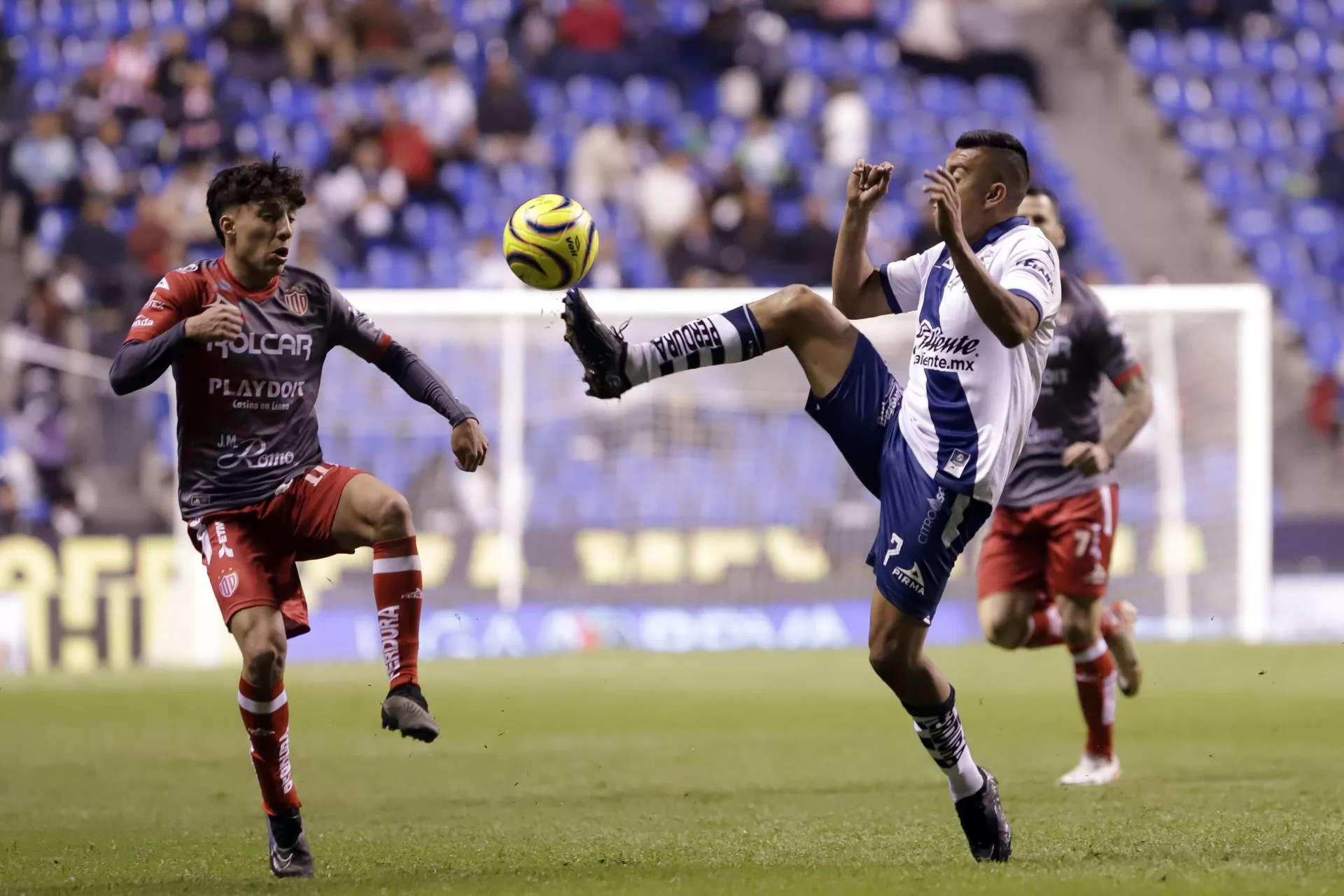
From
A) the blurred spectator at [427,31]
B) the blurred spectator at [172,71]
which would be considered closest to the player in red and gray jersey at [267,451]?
the blurred spectator at [172,71]

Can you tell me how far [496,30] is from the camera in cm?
2219

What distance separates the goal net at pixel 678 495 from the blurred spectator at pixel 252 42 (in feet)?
20.9

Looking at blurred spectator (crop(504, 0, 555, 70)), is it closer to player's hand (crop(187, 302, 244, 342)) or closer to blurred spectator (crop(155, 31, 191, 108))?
blurred spectator (crop(155, 31, 191, 108))

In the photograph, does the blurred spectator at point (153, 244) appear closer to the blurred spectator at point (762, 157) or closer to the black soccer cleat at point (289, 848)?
the blurred spectator at point (762, 157)

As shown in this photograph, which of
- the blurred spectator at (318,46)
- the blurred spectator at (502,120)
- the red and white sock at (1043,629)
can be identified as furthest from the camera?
the blurred spectator at (318,46)

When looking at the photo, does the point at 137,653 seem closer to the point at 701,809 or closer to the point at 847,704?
the point at 847,704

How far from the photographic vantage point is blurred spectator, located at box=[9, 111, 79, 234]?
745 inches

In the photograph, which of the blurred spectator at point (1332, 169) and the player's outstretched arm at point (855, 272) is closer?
the player's outstretched arm at point (855, 272)

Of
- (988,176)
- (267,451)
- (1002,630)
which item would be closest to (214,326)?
(267,451)

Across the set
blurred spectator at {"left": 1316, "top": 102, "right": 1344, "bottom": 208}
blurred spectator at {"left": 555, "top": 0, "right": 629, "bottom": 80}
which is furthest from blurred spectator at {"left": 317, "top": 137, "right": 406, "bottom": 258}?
blurred spectator at {"left": 1316, "top": 102, "right": 1344, "bottom": 208}

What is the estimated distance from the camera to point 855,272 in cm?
604

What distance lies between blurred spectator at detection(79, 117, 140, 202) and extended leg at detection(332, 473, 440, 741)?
14.1 metres

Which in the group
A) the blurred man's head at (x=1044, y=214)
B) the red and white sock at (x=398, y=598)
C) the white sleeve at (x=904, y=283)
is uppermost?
the blurred man's head at (x=1044, y=214)

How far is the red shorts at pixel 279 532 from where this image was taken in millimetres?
5980
